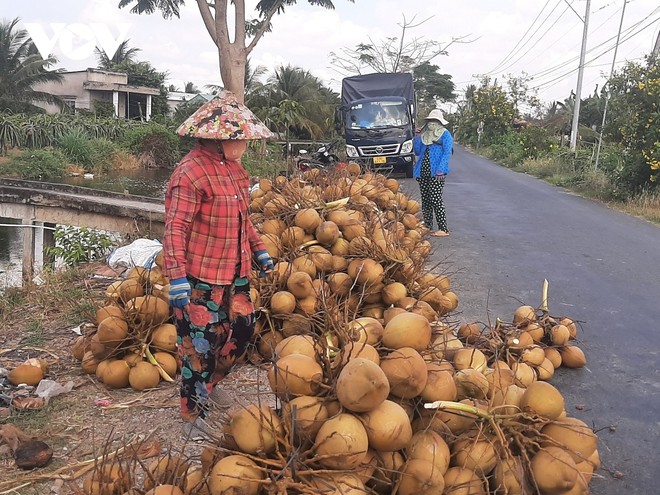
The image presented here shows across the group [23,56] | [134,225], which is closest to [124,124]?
[23,56]

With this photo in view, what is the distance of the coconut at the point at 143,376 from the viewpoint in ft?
11.9

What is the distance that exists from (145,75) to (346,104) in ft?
81.3

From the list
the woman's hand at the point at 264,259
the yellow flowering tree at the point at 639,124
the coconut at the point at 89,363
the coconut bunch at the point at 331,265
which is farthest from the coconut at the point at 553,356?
the yellow flowering tree at the point at 639,124

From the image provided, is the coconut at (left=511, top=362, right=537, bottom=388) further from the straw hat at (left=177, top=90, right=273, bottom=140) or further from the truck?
the truck

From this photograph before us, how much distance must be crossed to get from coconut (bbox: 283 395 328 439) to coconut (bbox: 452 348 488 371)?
0.87 metres

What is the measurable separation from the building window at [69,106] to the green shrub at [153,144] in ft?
20.3

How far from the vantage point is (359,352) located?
7.24 feet

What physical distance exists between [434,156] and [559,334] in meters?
4.61

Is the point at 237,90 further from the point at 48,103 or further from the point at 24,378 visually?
the point at 48,103

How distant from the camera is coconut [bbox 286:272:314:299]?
382 cm

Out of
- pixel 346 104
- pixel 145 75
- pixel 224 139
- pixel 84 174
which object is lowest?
pixel 84 174

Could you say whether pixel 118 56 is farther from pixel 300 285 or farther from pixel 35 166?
pixel 300 285

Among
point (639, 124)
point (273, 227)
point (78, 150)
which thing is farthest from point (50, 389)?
point (78, 150)

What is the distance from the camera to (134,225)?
328 inches
